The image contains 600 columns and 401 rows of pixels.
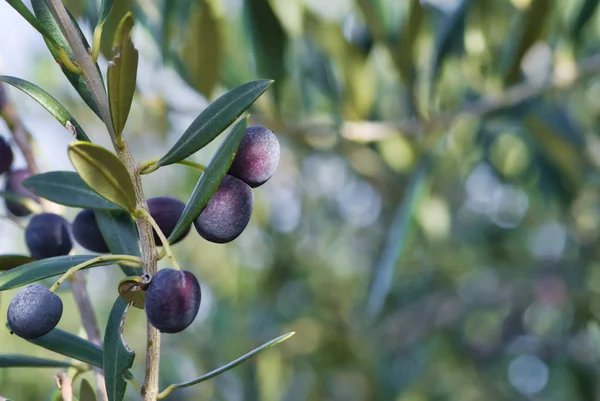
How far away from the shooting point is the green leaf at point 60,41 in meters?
0.52

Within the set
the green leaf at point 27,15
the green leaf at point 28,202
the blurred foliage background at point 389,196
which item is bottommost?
the blurred foliage background at point 389,196

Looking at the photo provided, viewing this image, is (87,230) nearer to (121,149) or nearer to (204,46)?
(121,149)

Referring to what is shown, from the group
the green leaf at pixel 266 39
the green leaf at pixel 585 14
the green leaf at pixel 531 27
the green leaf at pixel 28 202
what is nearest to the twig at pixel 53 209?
the green leaf at pixel 28 202

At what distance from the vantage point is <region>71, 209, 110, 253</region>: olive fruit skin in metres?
0.64

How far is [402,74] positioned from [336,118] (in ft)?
0.64

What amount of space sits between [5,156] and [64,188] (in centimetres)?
16

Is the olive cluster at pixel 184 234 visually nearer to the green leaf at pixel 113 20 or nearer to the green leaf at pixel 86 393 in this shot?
the green leaf at pixel 86 393

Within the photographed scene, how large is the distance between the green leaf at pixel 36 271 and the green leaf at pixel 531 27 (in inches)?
36.3

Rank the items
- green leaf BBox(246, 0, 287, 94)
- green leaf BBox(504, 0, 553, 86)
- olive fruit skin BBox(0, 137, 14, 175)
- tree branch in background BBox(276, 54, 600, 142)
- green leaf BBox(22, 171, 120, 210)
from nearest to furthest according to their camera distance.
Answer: green leaf BBox(22, 171, 120, 210) → olive fruit skin BBox(0, 137, 14, 175) → green leaf BBox(246, 0, 287, 94) → green leaf BBox(504, 0, 553, 86) → tree branch in background BBox(276, 54, 600, 142)

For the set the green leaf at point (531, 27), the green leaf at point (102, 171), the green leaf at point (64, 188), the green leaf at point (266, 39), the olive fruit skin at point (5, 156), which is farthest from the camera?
the green leaf at point (531, 27)

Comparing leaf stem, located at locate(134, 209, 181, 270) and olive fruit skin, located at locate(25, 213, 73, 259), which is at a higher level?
leaf stem, located at locate(134, 209, 181, 270)

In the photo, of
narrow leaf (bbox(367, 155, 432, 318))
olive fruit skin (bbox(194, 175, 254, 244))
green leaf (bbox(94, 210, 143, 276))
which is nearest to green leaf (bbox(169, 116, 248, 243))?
olive fruit skin (bbox(194, 175, 254, 244))

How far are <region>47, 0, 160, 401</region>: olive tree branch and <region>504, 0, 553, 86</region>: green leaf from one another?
885mm

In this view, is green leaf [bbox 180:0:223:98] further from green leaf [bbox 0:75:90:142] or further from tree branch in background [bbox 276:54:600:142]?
green leaf [bbox 0:75:90:142]
